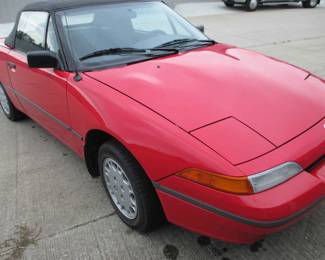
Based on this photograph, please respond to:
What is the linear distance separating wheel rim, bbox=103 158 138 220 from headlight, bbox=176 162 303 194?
2.09ft

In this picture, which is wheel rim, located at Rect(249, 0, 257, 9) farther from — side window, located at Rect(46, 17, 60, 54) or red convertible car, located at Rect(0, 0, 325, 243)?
side window, located at Rect(46, 17, 60, 54)

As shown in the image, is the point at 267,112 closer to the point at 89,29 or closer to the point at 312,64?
the point at 89,29

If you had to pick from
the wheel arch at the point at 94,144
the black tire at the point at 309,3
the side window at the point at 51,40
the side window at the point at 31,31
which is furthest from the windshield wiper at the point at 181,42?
the black tire at the point at 309,3

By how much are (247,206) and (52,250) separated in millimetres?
1418

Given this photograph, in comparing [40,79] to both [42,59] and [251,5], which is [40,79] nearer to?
[42,59]

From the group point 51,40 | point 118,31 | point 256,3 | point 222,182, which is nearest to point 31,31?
point 51,40

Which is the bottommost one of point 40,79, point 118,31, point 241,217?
point 241,217

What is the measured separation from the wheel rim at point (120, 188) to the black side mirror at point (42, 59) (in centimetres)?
91

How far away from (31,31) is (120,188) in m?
2.04

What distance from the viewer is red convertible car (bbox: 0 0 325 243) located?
1.66 m

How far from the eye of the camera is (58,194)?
2.86 meters

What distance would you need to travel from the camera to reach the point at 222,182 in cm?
162

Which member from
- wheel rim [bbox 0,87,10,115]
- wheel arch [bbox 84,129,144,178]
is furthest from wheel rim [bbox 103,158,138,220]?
wheel rim [bbox 0,87,10,115]

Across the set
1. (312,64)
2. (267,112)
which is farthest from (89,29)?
A: (312,64)
